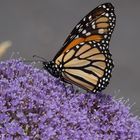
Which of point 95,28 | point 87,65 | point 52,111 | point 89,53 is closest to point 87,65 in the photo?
point 87,65

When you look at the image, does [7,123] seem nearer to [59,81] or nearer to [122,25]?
[59,81]

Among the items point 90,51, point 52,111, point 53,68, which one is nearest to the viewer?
point 52,111

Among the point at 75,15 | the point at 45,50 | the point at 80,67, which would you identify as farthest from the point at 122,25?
the point at 80,67

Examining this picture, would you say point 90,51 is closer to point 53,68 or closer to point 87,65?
point 87,65

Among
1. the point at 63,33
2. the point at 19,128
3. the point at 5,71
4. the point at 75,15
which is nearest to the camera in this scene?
the point at 19,128

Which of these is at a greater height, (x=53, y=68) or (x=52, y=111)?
(x=53, y=68)

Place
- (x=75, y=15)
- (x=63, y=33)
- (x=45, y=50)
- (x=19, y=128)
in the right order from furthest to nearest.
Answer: (x=75, y=15) → (x=63, y=33) → (x=45, y=50) → (x=19, y=128)

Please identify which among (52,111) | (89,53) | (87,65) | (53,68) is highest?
(89,53)
